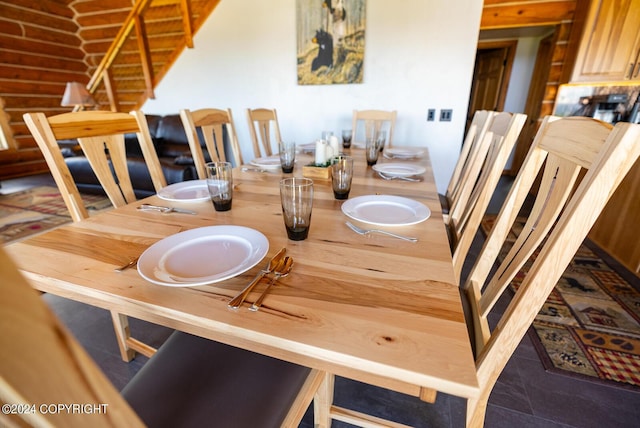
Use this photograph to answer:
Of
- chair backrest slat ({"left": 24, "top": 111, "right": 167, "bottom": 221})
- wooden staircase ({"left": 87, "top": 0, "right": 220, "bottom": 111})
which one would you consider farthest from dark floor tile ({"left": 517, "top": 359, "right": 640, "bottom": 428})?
wooden staircase ({"left": 87, "top": 0, "right": 220, "bottom": 111})

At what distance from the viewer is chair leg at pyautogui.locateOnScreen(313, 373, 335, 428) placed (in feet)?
2.96

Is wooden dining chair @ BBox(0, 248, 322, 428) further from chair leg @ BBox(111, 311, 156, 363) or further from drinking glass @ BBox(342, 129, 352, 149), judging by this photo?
drinking glass @ BBox(342, 129, 352, 149)

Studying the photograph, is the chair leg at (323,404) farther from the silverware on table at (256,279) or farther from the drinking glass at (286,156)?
the drinking glass at (286,156)

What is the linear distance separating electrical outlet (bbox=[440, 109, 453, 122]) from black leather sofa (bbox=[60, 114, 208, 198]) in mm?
2429

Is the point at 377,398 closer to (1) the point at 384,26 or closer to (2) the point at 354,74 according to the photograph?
(2) the point at 354,74

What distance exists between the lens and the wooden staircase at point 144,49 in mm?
3234

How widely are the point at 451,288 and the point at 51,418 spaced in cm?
58

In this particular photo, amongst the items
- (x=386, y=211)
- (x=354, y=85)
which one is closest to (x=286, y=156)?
(x=386, y=211)

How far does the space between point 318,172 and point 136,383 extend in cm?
98

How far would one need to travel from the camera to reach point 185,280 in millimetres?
555

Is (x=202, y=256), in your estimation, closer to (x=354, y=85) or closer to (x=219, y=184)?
(x=219, y=184)

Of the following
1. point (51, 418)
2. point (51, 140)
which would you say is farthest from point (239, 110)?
point (51, 418)

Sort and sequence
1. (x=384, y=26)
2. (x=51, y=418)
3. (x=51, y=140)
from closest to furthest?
(x=51, y=418), (x=51, y=140), (x=384, y=26)

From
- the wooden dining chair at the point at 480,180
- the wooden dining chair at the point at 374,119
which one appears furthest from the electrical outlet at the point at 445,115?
the wooden dining chair at the point at 480,180
